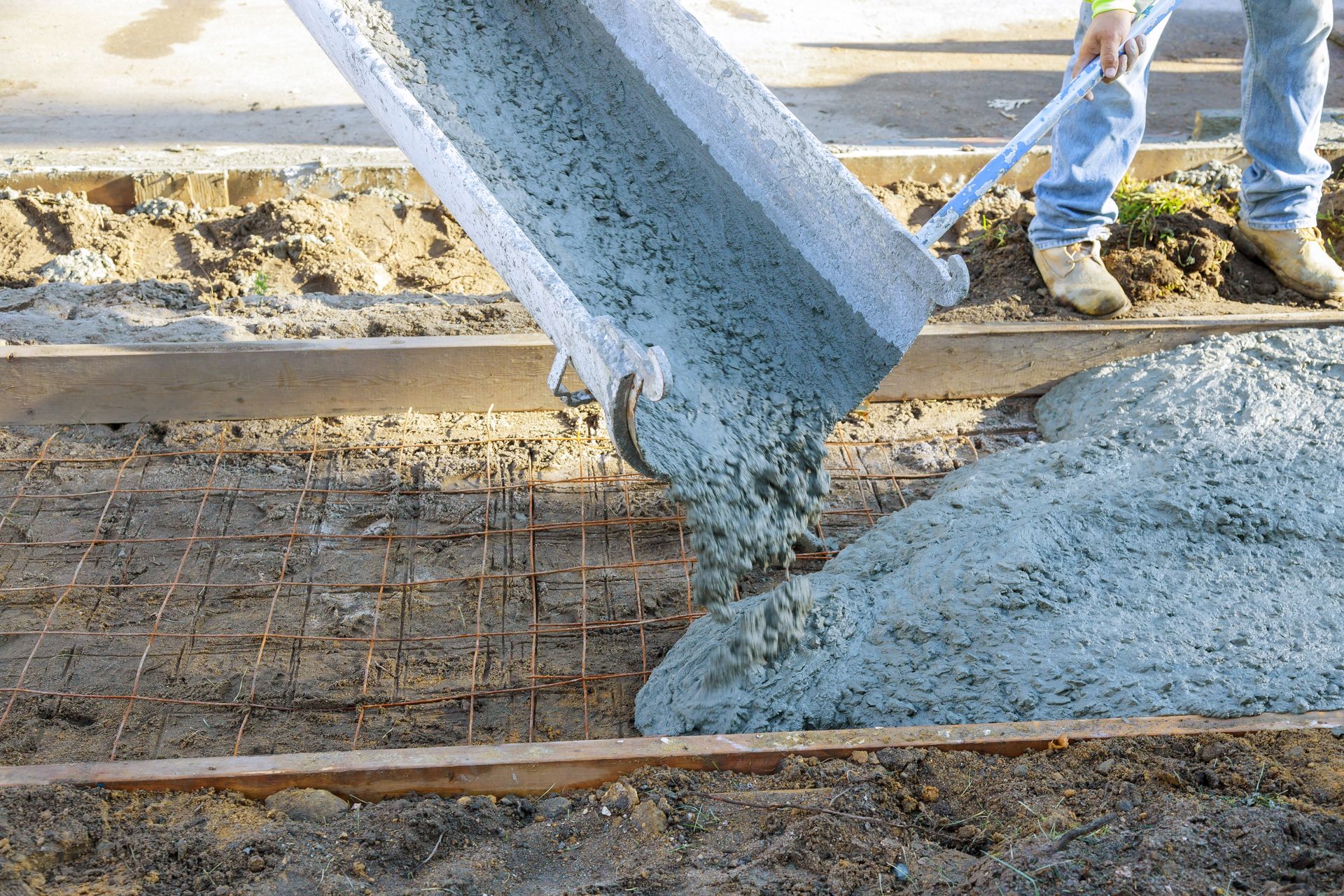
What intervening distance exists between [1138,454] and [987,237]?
140cm

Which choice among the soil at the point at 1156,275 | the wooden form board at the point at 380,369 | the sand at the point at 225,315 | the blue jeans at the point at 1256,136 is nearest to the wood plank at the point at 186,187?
the sand at the point at 225,315

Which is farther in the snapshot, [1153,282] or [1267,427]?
[1153,282]

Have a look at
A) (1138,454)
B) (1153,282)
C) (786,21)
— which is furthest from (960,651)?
(786,21)

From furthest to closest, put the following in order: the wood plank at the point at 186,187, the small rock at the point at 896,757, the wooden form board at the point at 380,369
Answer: the wood plank at the point at 186,187 → the wooden form board at the point at 380,369 → the small rock at the point at 896,757

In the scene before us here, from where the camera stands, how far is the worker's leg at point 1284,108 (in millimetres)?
3457

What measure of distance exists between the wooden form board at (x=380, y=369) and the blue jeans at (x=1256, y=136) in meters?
0.46

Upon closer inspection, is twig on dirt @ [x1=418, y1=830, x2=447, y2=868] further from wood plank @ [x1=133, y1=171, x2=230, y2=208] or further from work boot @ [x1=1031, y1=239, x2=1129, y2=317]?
wood plank @ [x1=133, y1=171, x2=230, y2=208]

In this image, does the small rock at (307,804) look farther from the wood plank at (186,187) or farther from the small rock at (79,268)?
the wood plank at (186,187)

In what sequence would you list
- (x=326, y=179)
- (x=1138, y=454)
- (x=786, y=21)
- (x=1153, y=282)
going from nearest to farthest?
(x=1138, y=454) → (x=1153, y=282) → (x=326, y=179) → (x=786, y=21)

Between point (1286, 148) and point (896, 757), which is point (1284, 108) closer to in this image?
point (1286, 148)

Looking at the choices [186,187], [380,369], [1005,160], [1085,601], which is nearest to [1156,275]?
[1005,160]

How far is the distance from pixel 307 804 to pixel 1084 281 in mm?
2858

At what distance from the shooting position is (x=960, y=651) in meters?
2.23

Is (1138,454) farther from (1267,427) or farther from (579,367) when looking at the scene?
(579,367)
